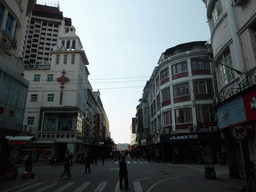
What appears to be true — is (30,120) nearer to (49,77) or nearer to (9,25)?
(49,77)

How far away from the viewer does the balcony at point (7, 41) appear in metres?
15.6

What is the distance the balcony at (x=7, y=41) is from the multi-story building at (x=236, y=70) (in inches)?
670

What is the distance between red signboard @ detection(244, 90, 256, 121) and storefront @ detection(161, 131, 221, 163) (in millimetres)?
17240

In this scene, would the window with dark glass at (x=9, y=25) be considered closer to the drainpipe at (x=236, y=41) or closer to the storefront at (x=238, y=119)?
the drainpipe at (x=236, y=41)

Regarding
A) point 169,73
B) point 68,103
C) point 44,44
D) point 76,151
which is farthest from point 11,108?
point 44,44

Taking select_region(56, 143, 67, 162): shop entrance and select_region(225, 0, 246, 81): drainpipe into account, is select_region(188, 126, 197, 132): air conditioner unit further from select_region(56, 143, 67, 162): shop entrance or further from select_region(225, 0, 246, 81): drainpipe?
select_region(56, 143, 67, 162): shop entrance

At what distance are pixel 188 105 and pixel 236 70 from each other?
17.3 metres

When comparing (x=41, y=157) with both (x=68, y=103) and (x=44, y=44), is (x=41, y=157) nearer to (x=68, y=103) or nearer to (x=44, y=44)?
(x=68, y=103)

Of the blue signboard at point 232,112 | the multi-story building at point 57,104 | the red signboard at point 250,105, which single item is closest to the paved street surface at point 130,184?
the blue signboard at point 232,112

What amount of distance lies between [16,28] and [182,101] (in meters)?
23.0

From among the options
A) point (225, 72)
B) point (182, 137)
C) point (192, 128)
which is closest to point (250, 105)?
point (225, 72)

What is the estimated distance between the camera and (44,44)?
83750 millimetres

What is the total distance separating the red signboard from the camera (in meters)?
8.70

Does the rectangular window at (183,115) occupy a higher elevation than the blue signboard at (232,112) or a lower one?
higher
